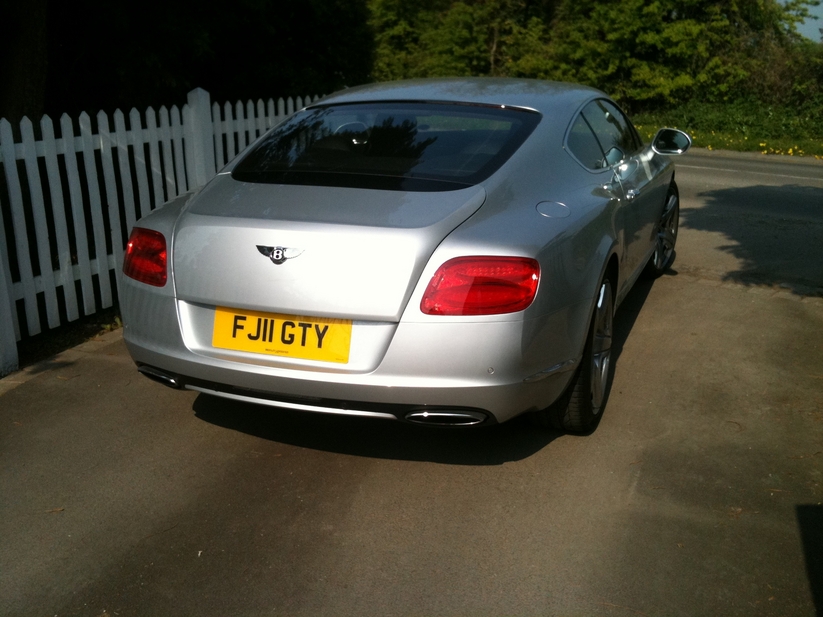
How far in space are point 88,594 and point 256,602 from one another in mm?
576

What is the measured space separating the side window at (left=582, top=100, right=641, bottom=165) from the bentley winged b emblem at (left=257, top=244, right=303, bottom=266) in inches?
86.4

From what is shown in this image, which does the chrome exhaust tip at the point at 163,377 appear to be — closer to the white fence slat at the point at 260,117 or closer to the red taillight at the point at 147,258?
the red taillight at the point at 147,258

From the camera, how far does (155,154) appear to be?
21.8 ft

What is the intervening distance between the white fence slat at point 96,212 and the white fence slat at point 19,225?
544mm

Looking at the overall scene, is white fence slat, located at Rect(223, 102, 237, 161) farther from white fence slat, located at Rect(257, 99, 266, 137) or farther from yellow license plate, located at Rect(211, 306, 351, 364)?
yellow license plate, located at Rect(211, 306, 351, 364)

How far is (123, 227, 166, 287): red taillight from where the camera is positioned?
3748 mm

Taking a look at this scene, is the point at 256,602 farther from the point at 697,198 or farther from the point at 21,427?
the point at 697,198

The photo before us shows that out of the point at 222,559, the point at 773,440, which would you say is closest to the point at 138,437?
the point at 222,559

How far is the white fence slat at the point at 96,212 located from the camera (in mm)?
5883

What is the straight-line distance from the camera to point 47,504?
3.67 m

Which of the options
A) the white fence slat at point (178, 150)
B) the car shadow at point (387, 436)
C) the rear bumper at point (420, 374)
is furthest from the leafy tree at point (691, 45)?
the rear bumper at point (420, 374)

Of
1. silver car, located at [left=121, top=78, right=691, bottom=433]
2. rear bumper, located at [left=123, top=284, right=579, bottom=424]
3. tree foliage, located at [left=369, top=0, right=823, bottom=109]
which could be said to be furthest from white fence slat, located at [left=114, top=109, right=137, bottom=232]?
tree foliage, located at [left=369, top=0, right=823, bottom=109]

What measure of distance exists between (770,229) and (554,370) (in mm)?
6361

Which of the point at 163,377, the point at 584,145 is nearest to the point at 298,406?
the point at 163,377
